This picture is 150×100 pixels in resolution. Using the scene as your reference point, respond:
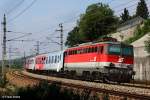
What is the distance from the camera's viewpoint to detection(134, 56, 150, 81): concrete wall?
42850 millimetres

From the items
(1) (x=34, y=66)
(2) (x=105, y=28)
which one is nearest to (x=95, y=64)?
(1) (x=34, y=66)

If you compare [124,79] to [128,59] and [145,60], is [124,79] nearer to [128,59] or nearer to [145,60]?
[128,59]

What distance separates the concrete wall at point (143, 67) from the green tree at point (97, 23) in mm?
57345

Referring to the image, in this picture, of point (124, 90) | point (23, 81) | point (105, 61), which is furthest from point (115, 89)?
point (23, 81)

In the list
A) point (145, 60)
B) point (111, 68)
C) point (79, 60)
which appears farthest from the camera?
point (145, 60)

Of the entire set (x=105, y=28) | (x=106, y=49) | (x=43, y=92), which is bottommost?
(x=43, y=92)

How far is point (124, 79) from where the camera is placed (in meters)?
32.9

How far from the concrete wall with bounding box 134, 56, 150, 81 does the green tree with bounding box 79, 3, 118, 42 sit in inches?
2258

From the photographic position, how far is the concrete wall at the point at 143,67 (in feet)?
141

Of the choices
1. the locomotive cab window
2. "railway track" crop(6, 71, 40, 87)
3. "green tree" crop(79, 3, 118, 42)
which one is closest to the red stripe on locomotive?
the locomotive cab window

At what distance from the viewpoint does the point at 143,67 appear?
144 ft

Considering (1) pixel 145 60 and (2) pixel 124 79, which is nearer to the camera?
(2) pixel 124 79

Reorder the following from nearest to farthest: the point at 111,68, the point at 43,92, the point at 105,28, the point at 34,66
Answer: the point at 43,92 < the point at 111,68 < the point at 34,66 < the point at 105,28

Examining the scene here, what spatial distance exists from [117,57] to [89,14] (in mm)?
74847
